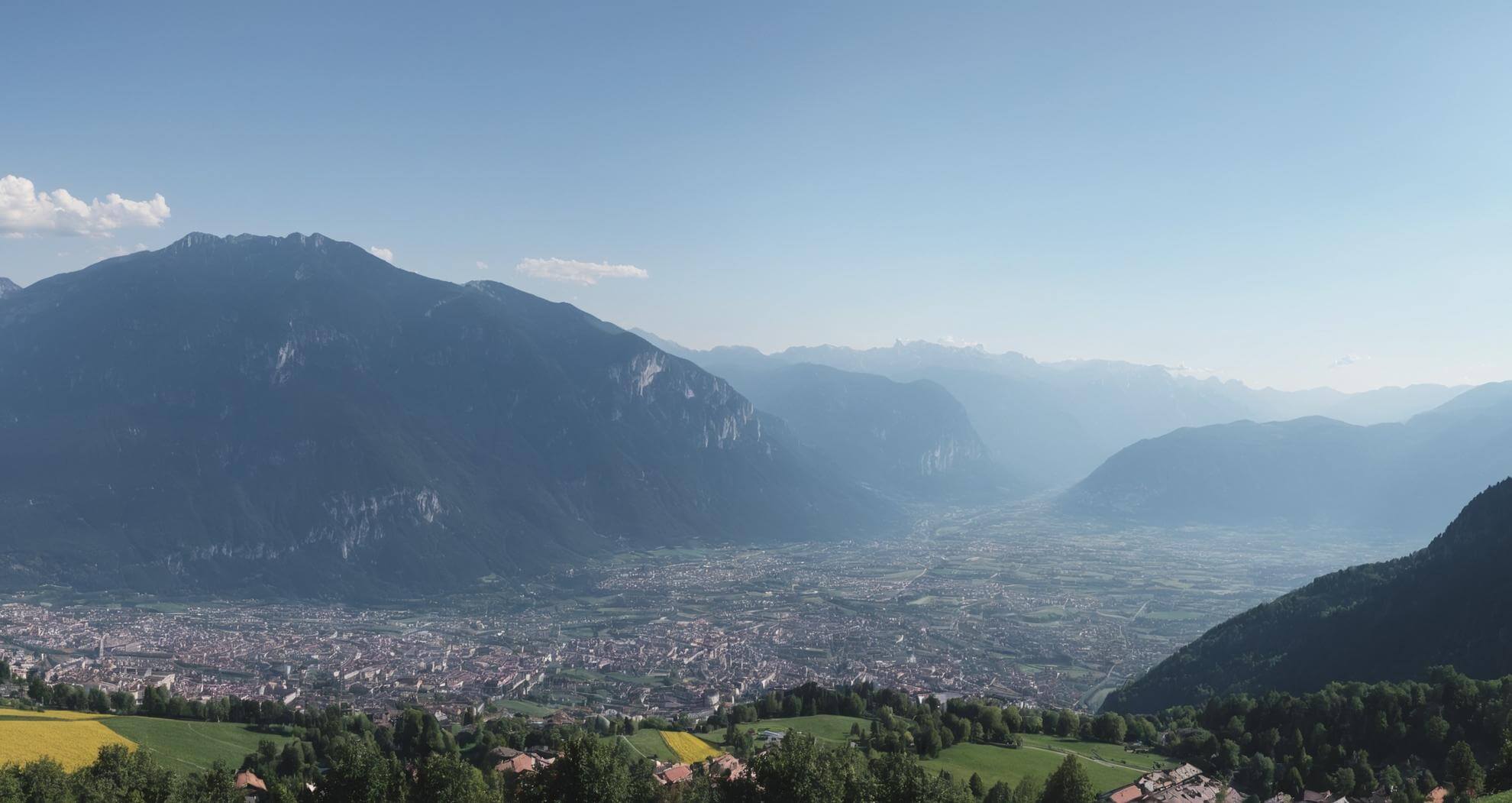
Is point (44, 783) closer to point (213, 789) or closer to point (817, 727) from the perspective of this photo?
point (213, 789)

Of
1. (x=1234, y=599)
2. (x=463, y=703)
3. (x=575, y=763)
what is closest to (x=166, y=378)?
(x=463, y=703)

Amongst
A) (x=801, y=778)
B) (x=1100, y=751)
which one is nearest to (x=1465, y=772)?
(x=1100, y=751)

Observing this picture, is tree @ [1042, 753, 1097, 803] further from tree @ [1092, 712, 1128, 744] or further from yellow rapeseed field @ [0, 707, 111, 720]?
yellow rapeseed field @ [0, 707, 111, 720]

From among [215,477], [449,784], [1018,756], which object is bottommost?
[1018,756]

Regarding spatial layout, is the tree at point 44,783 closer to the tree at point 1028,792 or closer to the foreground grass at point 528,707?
the tree at point 1028,792

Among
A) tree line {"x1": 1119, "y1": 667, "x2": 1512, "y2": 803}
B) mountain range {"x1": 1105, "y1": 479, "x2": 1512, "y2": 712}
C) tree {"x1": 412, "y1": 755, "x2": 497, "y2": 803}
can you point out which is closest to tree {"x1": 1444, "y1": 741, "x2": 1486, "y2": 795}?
tree line {"x1": 1119, "y1": 667, "x2": 1512, "y2": 803}

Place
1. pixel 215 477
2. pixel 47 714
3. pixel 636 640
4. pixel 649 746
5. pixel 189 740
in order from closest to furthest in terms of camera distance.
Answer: pixel 649 746 → pixel 189 740 → pixel 47 714 → pixel 636 640 → pixel 215 477

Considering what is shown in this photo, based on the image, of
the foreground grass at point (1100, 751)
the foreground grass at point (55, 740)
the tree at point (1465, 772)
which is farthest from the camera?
the foreground grass at point (1100, 751)

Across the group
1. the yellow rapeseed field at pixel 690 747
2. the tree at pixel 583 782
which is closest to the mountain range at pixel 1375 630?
the yellow rapeseed field at pixel 690 747
